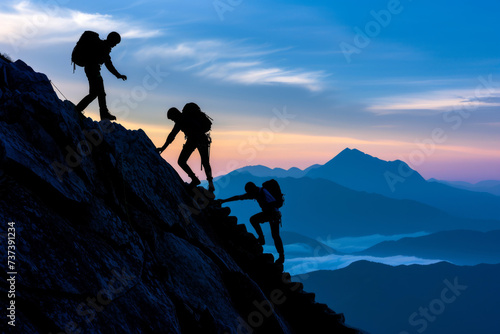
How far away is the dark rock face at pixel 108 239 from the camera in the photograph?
26.6 ft

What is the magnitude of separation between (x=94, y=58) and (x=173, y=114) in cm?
345

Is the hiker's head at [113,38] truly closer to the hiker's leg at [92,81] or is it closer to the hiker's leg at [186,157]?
the hiker's leg at [92,81]

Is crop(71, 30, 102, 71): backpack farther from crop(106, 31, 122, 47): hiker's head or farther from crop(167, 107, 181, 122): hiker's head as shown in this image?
crop(167, 107, 181, 122): hiker's head

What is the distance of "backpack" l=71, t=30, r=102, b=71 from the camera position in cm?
1476

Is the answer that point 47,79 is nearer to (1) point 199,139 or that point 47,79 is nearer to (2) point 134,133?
(2) point 134,133

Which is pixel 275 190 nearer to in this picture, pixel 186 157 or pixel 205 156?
pixel 205 156

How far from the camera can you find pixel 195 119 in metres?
16.8

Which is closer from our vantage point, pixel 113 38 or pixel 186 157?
pixel 113 38

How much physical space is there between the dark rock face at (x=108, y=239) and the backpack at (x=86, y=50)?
2.26 metres

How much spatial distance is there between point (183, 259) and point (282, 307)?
597cm

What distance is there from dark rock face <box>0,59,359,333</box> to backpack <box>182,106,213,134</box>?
68.4 inches

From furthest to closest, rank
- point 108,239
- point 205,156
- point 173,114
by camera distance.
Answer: point 205,156, point 173,114, point 108,239

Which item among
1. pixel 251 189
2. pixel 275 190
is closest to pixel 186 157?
pixel 251 189

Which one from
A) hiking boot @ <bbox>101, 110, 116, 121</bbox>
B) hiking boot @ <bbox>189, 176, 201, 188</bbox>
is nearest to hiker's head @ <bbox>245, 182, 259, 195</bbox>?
hiking boot @ <bbox>189, 176, 201, 188</bbox>
